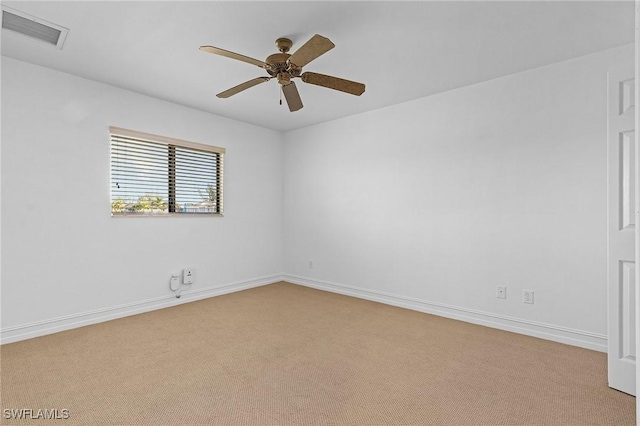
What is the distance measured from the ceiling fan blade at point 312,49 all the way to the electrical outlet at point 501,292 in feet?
8.87

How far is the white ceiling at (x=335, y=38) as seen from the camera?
215 cm

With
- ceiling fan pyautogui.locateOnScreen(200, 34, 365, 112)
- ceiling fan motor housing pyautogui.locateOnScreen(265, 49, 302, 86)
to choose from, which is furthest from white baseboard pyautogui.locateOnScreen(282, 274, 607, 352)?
ceiling fan motor housing pyautogui.locateOnScreen(265, 49, 302, 86)

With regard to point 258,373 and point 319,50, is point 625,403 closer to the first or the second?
point 258,373

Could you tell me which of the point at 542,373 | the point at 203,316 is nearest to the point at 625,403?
the point at 542,373

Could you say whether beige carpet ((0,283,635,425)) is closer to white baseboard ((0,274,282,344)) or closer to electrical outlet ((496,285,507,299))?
white baseboard ((0,274,282,344))

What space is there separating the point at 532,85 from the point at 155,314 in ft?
14.5

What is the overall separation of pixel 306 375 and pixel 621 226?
7.44ft

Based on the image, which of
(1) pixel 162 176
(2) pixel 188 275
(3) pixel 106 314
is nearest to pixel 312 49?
(1) pixel 162 176

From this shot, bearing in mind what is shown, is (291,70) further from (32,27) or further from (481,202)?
(481,202)

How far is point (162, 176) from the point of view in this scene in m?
3.97

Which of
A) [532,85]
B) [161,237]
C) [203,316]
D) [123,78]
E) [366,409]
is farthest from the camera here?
[161,237]

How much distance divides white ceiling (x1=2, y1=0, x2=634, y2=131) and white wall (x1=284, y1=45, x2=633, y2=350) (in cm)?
38

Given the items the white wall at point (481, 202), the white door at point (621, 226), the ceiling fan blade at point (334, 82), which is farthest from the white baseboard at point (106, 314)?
the white door at point (621, 226)

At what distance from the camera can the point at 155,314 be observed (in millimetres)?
3617
